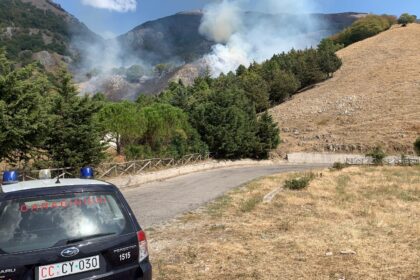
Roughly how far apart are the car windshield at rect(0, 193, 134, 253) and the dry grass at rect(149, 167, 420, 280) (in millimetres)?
2476

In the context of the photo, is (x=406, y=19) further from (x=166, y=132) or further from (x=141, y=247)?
(x=141, y=247)

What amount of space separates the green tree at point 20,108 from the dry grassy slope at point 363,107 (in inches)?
1646

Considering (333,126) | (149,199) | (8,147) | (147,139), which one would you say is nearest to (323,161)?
(333,126)

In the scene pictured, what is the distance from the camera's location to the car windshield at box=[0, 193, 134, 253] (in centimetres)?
403

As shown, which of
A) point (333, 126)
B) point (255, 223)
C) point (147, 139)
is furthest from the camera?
point (333, 126)

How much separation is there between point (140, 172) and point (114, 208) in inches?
872

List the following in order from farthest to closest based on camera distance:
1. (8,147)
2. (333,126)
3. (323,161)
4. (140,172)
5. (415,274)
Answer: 1. (333,126)
2. (323,161)
3. (140,172)
4. (8,147)
5. (415,274)

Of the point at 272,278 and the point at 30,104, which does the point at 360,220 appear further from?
the point at 30,104

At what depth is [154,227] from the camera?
35.7ft

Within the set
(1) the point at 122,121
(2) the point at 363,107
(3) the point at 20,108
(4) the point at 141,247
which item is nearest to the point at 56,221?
(4) the point at 141,247

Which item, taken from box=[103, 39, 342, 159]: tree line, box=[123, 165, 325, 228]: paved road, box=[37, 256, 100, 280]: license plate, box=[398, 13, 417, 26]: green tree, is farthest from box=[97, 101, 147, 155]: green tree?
box=[398, 13, 417, 26]: green tree

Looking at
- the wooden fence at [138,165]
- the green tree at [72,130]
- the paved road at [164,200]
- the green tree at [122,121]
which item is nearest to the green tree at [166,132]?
the wooden fence at [138,165]

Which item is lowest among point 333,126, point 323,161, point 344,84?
point 323,161

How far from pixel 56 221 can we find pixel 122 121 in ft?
87.6
